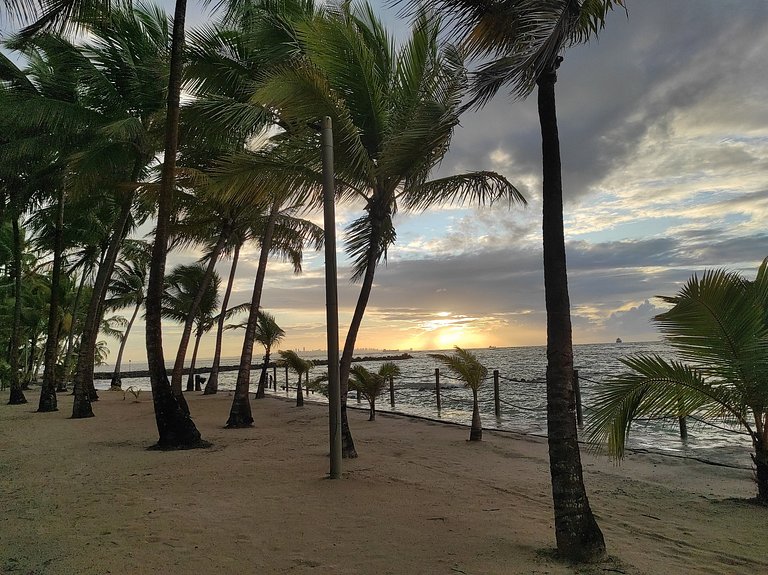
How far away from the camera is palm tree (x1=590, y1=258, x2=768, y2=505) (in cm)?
528

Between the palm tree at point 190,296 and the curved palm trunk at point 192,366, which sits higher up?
the palm tree at point 190,296

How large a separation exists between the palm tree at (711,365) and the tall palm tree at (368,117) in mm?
3268

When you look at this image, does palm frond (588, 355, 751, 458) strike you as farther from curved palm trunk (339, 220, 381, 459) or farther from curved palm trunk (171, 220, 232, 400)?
curved palm trunk (171, 220, 232, 400)

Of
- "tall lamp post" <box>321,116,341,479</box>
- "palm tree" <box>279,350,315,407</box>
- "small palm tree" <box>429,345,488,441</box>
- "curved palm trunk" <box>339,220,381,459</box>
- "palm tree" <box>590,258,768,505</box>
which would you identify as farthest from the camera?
"palm tree" <box>279,350,315,407</box>

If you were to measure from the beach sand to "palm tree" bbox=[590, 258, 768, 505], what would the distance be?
41.5 inches

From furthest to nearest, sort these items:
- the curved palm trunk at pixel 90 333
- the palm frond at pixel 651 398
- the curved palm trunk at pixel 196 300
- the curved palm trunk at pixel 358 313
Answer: the curved palm trunk at pixel 90 333
the curved palm trunk at pixel 196 300
the curved palm trunk at pixel 358 313
the palm frond at pixel 651 398

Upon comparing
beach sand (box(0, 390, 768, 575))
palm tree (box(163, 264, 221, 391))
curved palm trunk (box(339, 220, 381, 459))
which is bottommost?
beach sand (box(0, 390, 768, 575))

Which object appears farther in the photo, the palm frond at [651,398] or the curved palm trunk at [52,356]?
the curved palm trunk at [52,356]

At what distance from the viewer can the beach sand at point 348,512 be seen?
12.1 feet

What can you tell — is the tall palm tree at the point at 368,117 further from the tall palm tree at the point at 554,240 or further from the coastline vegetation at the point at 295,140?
the tall palm tree at the point at 554,240

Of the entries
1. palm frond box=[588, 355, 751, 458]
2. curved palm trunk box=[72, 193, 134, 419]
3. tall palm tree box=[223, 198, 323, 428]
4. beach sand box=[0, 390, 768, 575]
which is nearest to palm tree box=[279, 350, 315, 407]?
tall palm tree box=[223, 198, 323, 428]

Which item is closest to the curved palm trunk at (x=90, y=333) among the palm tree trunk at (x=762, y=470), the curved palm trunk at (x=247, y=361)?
the curved palm trunk at (x=247, y=361)

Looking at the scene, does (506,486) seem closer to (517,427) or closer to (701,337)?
(701,337)

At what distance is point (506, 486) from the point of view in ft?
20.5
